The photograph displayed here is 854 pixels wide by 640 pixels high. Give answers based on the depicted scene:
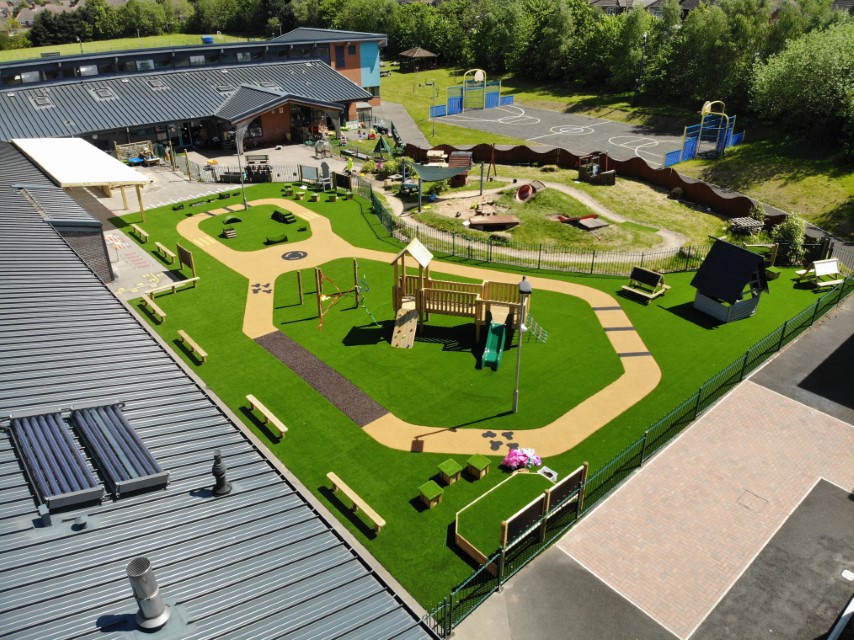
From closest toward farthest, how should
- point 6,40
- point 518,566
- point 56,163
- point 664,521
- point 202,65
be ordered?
point 518,566 → point 664,521 → point 56,163 → point 202,65 → point 6,40

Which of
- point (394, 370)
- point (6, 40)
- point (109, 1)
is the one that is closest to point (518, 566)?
point (394, 370)

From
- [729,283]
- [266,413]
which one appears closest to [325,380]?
[266,413]

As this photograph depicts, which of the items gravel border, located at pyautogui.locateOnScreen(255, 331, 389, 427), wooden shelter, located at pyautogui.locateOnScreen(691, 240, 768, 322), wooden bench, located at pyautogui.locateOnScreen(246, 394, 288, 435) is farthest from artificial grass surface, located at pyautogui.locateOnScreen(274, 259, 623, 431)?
wooden shelter, located at pyautogui.locateOnScreen(691, 240, 768, 322)

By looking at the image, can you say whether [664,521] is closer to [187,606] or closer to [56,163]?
[187,606]

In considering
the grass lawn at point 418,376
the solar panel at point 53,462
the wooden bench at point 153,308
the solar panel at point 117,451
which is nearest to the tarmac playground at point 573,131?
the grass lawn at point 418,376

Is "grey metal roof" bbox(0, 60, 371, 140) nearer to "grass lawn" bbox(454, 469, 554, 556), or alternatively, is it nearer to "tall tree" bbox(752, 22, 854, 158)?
"tall tree" bbox(752, 22, 854, 158)

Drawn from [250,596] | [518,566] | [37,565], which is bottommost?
[518,566]

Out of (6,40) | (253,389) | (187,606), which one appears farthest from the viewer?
(6,40)
